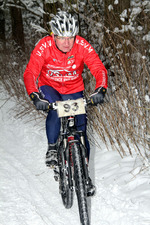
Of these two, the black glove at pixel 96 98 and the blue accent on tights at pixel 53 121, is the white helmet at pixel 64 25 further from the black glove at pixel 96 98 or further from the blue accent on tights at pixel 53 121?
the black glove at pixel 96 98

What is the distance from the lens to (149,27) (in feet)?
13.6

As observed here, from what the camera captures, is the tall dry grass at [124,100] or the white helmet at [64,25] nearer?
the white helmet at [64,25]

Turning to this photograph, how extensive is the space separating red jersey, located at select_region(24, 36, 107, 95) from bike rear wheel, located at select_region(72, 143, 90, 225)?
2.78 feet

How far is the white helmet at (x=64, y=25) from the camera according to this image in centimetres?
325

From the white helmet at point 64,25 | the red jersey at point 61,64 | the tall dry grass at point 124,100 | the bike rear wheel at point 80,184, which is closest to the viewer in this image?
the bike rear wheel at point 80,184

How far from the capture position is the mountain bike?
297cm

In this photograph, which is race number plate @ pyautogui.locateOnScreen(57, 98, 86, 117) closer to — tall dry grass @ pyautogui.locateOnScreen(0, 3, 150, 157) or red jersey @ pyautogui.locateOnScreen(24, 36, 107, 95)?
red jersey @ pyautogui.locateOnScreen(24, 36, 107, 95)

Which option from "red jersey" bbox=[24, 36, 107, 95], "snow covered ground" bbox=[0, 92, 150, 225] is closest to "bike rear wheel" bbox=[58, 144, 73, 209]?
"snow covered ground" bbox=[0, 92, 150, 225]

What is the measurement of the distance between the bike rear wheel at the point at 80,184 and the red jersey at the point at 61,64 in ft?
2.78

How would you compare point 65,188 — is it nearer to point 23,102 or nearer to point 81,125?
point 81,125

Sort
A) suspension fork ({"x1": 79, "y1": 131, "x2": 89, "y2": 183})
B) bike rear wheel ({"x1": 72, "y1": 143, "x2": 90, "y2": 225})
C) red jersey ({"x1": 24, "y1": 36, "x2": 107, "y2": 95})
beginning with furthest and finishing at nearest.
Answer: red jersey ({"x1": 24, "y1": 36, "x2": 107, "y2": 95})
suspension fork ({"x1": 79, "y1": 131, "x2": 89, "y2": 183})
bike rear wheel ({"x1": 72, "y1": 143, "x2": 90, "y2": 225})

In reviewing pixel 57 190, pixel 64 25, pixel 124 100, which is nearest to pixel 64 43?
pixel 64 25

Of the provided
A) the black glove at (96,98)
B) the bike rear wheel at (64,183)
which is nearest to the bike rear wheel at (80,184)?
the bike rear wheel at (64,183)

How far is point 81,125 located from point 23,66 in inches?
199
